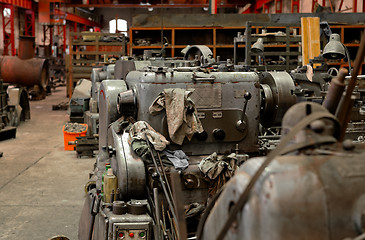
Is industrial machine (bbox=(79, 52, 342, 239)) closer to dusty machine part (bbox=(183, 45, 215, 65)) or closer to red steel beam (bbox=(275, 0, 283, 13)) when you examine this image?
dusty machine part (bbox=(183, 45, 215, 65))

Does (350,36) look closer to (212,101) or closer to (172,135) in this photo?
(212,101)

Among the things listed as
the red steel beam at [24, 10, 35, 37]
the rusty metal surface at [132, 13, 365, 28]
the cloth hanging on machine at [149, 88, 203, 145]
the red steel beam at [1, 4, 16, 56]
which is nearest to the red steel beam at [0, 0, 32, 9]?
the red steel beam at [1, 4, 16, 56]

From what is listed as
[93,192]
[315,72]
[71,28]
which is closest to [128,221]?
[93,192]

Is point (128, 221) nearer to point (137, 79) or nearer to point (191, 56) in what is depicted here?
point (137, 79)

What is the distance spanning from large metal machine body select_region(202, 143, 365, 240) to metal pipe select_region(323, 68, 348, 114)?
26 centimetres

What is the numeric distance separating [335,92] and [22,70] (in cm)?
1511

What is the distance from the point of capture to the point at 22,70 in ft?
50.4

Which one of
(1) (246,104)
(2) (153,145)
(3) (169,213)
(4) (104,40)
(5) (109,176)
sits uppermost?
(4) (104,40)

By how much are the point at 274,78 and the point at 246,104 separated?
0.75m

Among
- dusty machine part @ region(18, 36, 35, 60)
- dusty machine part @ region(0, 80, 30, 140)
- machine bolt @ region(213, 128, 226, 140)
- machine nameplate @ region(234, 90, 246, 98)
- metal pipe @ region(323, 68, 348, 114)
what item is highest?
dusty machine part @ region(18, 36, 35, 60)

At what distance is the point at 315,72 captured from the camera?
162 inches

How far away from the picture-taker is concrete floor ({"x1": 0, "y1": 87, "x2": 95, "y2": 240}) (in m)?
5.06

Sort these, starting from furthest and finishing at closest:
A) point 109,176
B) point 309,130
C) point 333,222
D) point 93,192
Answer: point 93,192 < point 109,176 < point 309,130 < point 333,222

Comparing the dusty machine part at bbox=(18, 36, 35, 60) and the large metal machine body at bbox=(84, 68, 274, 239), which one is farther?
the dusty machine part at bbox=(18, 36, 35, 60)
